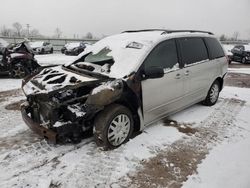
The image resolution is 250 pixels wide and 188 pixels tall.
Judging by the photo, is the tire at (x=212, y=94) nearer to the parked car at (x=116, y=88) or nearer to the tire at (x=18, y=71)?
the parked car at (x=116, y=88)

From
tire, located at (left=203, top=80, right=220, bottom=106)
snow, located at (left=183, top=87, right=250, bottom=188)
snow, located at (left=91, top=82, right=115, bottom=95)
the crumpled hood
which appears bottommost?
snow, located at (left=183, top=87, right=250, bottom=188)

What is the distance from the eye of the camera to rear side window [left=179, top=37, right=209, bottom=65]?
488cm

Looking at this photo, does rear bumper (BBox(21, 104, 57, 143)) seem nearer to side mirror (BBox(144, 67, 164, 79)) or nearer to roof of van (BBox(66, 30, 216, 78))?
roof of van (BBox(66, 30, 216, 78))

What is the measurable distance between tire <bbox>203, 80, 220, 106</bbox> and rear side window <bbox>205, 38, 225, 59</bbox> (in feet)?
2.13

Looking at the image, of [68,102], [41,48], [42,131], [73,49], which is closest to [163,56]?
[68,102]

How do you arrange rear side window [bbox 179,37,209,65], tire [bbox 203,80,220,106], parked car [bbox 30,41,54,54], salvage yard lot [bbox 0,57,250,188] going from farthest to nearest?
parked car [bbox 30,41,54,54] → tire [bbox 203,80,220,106] → rear side window [bbox 179,37,209,65] → salvage yard lot [bbox 0,57,250,188]

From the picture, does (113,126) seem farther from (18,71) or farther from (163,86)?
(18,71)

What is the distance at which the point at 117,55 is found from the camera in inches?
171

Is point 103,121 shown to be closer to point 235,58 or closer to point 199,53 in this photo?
point 199,53

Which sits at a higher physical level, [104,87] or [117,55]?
[117,55]

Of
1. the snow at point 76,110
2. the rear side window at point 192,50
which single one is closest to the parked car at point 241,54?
the rear side window at point 192,50

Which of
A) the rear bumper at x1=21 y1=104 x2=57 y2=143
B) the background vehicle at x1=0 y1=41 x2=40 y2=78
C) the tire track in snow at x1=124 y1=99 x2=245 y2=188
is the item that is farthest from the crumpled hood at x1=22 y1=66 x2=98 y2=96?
the background vehicle at x1=0 y1=41 x2=40 y2=78

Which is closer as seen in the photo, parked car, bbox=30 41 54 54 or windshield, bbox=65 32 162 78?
windshield, bbox=65 32 162 78

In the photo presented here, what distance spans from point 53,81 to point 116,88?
3.20 ft
